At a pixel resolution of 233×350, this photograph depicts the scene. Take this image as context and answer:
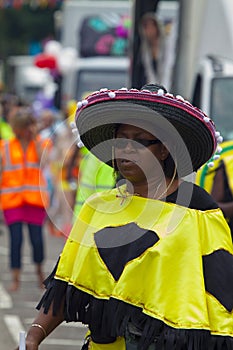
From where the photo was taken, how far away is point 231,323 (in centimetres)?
393

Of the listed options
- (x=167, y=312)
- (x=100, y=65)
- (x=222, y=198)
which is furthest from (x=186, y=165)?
(x=100, y=65)

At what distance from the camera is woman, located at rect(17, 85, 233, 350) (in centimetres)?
390

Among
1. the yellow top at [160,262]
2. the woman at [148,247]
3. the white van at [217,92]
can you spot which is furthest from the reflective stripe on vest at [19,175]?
the yellow top at [160,262]

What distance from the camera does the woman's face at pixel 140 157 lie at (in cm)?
407

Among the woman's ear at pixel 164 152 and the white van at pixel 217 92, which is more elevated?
the woman's ear at pixel 164 152

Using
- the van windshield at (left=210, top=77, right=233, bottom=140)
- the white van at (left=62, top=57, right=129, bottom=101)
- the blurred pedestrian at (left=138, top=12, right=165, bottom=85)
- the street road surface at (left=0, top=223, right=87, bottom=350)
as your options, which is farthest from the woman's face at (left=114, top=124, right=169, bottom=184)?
the white van at (left=62, top=57, right=129, bottom=101)

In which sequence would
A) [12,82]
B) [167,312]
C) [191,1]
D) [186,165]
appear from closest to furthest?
[167,312], [186,165], [191,1], [12,82]

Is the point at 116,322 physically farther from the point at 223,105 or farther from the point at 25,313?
the point at 25,313

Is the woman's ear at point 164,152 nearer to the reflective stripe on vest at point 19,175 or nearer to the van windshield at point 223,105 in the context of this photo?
the van windshield at point 223,105

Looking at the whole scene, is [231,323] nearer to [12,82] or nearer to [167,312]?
[167,312]

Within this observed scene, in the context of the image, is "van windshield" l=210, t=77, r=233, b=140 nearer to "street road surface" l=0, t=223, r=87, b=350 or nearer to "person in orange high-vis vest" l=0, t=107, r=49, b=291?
"street road surface" l=0, t=223, r=87, b=350

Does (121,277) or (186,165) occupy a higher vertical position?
(186,165)

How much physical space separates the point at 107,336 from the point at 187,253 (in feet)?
1.39

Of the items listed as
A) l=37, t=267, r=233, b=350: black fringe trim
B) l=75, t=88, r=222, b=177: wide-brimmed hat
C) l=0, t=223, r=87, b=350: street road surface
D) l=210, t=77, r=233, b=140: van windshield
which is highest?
l=75, t=88, r=222, b=177: wide-brimmed hat
